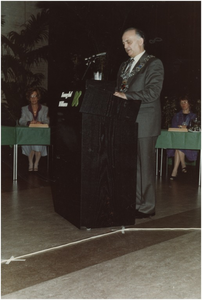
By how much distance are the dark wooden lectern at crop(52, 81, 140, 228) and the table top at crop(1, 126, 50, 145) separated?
236 cm

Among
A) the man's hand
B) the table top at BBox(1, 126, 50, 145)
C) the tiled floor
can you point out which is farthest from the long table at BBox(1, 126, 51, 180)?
the man's hand

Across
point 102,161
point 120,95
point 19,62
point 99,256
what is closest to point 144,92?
point 120,95

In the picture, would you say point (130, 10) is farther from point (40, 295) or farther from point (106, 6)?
point (40, 295)

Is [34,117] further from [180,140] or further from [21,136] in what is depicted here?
[180,140]

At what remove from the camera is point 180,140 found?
5168mm

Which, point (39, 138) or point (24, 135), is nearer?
point (24, 135)

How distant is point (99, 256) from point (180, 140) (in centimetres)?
324

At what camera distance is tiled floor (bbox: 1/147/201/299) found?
5.74ft

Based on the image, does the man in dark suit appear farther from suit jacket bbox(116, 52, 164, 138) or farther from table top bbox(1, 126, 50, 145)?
table top bbox(1, 126, 50, 145)

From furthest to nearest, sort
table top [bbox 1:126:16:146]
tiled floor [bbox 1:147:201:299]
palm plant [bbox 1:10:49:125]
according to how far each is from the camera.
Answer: palm plant [bbox 1:10:49:125] → table top [bbox 1:126:16:146] → tiled floor [bbox 1:147:201:299]

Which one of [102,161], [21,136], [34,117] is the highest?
[34,117]

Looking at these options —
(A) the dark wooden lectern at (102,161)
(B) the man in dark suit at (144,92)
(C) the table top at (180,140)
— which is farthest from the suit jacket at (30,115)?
(A) the dark wooden lectern at (102,161)

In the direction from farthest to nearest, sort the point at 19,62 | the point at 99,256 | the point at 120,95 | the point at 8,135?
the point at 19,62 → the point at 8,135 → the point at 120,95 → the point at 99,256

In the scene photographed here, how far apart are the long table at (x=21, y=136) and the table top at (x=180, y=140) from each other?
1.65 m
